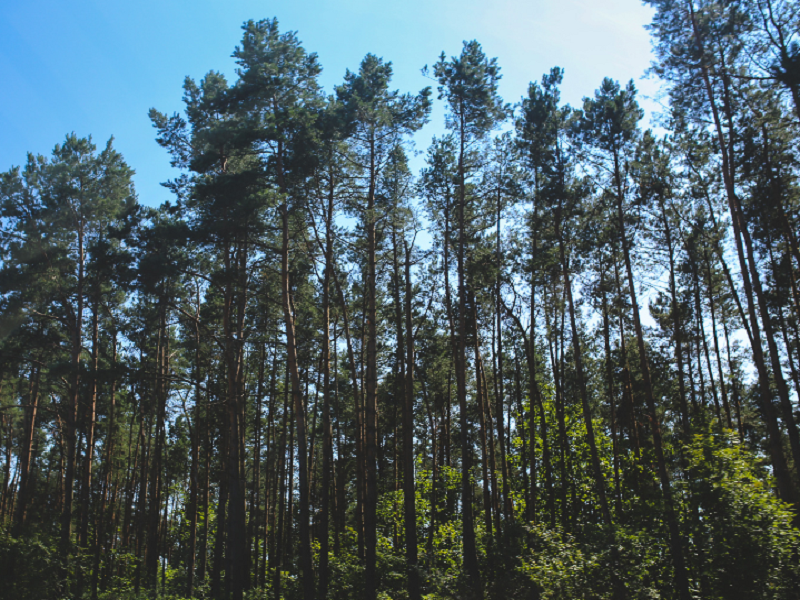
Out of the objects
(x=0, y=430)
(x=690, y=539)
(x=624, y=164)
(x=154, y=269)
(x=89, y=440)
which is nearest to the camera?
(x=690, y=539)

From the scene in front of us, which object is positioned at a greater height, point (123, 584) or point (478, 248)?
point (478, 248)

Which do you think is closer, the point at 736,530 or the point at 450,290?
the point at 736,530

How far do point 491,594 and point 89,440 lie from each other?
1427cm

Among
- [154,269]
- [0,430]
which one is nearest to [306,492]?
[154,269]

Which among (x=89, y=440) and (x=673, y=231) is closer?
(x=89, y=440)

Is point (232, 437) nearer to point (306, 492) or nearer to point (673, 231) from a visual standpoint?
point (306, 492)

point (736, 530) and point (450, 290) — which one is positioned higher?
point (450, 290)

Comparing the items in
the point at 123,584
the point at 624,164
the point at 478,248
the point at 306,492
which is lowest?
the point at 123,584

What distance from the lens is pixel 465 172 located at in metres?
18.6

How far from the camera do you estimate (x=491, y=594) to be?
14.1 m

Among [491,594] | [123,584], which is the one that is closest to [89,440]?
[123,584]

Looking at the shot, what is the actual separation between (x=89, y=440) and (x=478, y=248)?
15.1 metres

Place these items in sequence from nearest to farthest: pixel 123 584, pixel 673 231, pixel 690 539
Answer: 1. pixel 690 539
2. pixel 673 231
3. pixel 123 584

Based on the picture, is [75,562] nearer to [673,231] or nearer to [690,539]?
[690,539]
